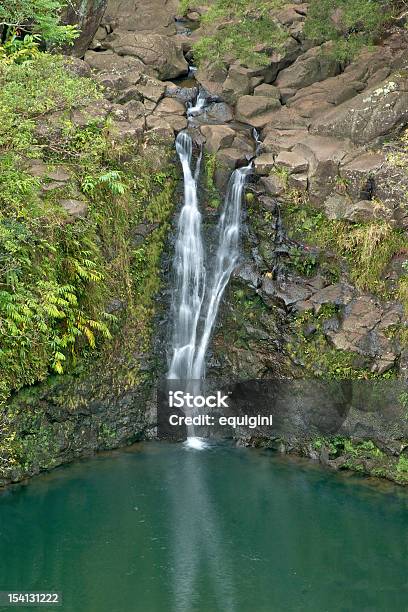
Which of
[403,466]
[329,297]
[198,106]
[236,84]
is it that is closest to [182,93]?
[198,106]

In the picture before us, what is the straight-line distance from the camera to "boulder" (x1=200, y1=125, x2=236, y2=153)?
20203 millimetres

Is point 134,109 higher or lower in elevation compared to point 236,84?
lower

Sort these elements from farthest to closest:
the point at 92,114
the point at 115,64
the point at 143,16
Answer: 1. the point at 143,16
2. the point at 115,64
3. the point at 92,114

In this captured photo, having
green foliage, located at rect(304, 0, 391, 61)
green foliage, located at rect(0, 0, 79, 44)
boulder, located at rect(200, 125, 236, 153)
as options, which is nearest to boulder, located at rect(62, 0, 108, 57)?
green foliage, located at rect(0, 0, 79, 44)

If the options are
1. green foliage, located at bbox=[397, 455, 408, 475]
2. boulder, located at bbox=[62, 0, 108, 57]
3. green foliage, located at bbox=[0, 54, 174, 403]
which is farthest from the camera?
boulder, located at bbox=[62, 0, 108, 57]

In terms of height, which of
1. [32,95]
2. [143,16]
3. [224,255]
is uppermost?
[143,16]

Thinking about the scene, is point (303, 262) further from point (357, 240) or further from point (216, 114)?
point (216, 114)

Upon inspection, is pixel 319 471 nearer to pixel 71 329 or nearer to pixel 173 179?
pixel 71 329

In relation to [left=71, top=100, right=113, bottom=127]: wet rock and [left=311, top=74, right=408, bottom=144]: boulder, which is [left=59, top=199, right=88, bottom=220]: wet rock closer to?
[left=71, top=100, right=113, bottom=127]: wet rock

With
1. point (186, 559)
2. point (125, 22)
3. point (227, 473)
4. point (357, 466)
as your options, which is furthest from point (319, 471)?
point (125, 22)

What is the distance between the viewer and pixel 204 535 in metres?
15.3

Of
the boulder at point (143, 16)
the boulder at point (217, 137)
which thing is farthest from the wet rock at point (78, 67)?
the boulder at point (143, 16)

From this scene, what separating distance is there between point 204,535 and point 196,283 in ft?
21.4

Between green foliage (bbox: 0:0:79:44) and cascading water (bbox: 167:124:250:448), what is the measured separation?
5257mm
